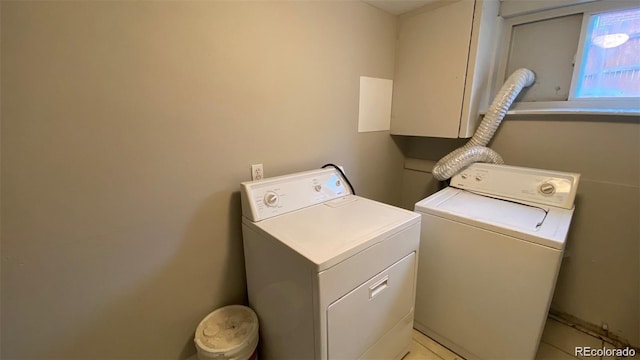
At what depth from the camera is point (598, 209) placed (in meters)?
1.56

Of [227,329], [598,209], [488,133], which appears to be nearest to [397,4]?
[488,133]

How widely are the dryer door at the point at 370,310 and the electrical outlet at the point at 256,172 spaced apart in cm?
78

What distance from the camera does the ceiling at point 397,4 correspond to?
173 cm

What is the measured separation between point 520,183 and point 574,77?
2.61 ft

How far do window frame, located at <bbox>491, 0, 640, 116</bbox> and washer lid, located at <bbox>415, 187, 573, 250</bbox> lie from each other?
657mm

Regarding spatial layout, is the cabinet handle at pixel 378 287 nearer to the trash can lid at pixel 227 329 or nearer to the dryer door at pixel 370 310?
the dryer door at pixel 370 310

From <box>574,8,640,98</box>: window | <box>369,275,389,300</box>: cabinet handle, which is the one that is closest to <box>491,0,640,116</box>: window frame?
<box>574,8,640,98</box>: window

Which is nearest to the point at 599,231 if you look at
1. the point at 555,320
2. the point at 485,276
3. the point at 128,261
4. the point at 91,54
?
the point at 555,320

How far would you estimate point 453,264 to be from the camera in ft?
4.61

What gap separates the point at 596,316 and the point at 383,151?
5.75 ft

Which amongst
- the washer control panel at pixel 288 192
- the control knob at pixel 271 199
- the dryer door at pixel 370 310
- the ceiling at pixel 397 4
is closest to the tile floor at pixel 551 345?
the dryer door at pixel 370 310

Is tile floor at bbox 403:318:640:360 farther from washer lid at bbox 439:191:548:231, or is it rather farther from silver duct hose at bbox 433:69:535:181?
silver duct hose at bbox 433:69:535:181

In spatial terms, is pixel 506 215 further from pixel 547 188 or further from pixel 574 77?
pixel 574 77

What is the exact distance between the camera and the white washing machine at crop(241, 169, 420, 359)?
3.18 feet
